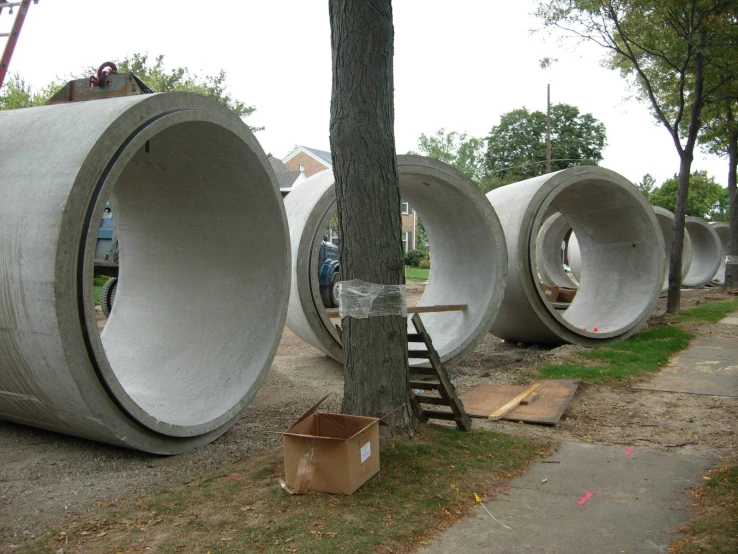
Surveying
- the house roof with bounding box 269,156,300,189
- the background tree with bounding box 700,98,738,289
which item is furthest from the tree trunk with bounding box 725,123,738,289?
the house roof with bounding box 269,156,300,189

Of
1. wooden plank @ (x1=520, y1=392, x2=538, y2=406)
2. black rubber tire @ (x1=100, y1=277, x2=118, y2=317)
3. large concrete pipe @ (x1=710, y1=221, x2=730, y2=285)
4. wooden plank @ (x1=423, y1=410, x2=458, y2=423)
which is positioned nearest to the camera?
wooden plank @ (x1=423, y1=410, x2=458, y2=423)

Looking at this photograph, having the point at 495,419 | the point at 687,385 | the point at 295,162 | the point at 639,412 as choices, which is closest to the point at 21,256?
the point at 495,419

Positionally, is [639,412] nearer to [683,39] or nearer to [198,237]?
[198,237]

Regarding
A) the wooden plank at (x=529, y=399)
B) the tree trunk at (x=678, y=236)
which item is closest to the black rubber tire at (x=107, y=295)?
the wooden plank at (x=529, y=399)

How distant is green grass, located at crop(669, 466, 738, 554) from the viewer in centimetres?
371

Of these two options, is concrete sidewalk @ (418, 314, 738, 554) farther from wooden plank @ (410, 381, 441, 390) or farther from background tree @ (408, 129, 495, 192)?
background tree @ (408, 129, 495, 192)

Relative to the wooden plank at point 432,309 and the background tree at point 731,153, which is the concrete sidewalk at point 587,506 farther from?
the background tree at point 731,153

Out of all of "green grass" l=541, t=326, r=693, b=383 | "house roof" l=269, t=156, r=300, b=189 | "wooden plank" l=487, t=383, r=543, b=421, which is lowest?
"wooden plank" l=487, t=383, r=543, b=421

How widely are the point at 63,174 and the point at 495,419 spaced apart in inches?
176

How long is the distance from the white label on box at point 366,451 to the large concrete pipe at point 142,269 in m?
1.69

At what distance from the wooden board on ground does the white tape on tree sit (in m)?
2.18

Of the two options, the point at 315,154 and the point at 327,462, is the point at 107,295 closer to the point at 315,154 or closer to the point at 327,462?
the point at 327,462

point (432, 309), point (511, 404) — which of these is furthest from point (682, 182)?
point (511, 404)

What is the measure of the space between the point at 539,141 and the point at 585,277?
4530 cm
